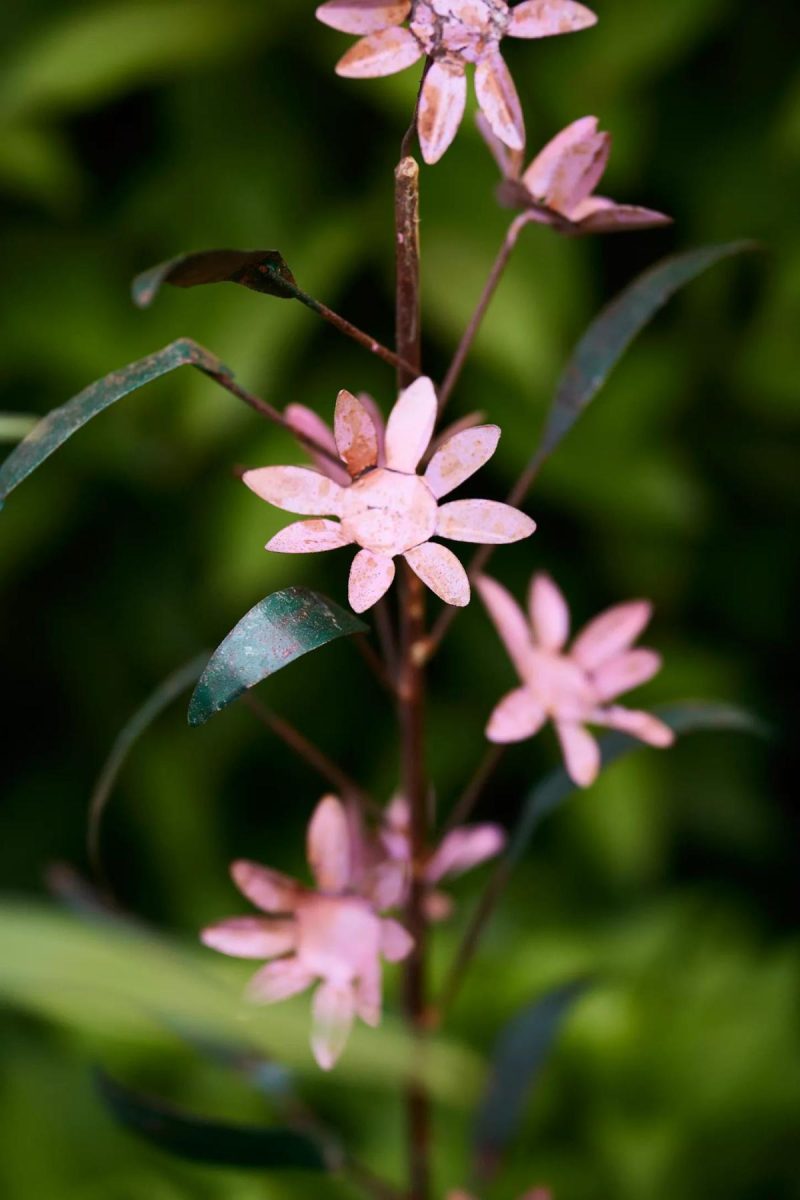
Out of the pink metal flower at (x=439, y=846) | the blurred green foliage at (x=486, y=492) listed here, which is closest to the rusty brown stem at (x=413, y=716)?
the pink metal flower at (x=439, y=846)

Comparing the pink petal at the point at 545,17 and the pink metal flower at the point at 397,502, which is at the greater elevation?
the pink petal at the point at 545,17

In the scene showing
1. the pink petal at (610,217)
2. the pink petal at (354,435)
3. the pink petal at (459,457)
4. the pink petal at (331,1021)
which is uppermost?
the pink petal at (610,217)

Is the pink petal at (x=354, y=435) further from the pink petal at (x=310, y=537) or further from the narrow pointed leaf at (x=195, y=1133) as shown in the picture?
the narrow pointed leaf at (x=195, y=1133)

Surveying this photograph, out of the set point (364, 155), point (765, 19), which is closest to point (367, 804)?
point (364, 155)

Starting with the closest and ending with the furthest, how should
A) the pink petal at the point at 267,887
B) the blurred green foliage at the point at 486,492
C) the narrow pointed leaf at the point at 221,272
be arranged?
1. the narrow pointed leaf at the point at 221,272
2. the pink petal at the point at 267,887
3. the blurred green foliage at the point at 486,492

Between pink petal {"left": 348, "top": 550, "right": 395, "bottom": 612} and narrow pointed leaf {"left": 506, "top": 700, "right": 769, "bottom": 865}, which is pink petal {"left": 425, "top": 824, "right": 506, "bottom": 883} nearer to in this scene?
narrow pointed leaf {"left": 506, "top": 700, "right": 769, "bottom": 865}

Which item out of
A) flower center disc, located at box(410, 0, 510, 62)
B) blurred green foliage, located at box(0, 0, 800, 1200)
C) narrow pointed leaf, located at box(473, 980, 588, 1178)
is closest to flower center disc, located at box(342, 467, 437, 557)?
flower center disc, located at box(410, 0, 510, 62)

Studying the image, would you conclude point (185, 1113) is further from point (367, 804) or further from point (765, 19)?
point (765, 19)
